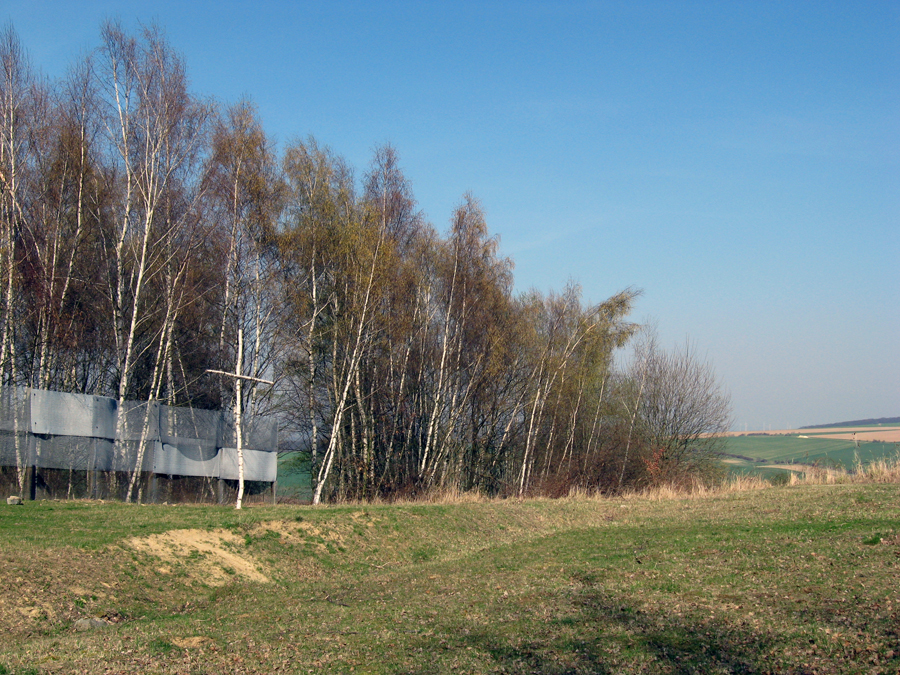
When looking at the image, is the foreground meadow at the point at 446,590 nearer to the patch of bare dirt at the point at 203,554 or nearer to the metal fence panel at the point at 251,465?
the patch of bare dirt at the point at 203,554

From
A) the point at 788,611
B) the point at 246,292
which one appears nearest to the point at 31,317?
the point at 246,292

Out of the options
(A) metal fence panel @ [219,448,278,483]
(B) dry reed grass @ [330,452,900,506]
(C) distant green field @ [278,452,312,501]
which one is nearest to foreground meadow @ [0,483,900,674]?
(B) dry reed grass @ [330,452,900,506]

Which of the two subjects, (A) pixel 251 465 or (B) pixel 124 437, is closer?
(B) pixel 124 437

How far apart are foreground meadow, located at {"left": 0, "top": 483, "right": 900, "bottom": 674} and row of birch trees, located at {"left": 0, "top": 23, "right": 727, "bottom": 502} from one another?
25.8 ft

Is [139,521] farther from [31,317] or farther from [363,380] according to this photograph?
[363,380]

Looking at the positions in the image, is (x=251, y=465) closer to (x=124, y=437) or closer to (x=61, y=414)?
(x=124, y=437)

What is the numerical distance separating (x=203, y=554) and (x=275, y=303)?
1230 cm

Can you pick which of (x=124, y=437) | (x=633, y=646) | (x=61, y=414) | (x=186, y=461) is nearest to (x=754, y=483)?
(x=186, y=461)

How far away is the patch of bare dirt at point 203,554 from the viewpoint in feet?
39.6

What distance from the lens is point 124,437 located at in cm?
2016

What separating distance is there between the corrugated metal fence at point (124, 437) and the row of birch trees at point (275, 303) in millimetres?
859

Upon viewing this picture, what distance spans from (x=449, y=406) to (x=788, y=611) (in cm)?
2238

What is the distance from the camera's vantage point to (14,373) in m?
21.2

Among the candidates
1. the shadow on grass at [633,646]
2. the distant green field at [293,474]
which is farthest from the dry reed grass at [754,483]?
the shadow on grass at [633,646]
